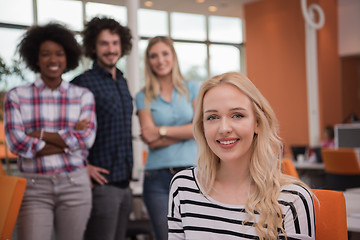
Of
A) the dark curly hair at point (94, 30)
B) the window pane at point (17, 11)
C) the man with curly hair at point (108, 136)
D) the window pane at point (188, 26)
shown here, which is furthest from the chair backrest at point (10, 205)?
the window pane at point (188, 26)

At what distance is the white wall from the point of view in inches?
396

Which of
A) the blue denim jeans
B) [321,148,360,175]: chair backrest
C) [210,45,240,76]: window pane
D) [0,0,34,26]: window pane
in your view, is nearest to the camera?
the blue denim jeans

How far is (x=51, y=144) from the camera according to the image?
2309 mm

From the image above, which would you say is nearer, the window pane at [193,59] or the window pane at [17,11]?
the window pane at [17,11]

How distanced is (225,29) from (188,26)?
1129 mm

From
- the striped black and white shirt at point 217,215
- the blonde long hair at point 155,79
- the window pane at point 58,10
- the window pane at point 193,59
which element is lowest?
the striped black and white shirt at point 217,215

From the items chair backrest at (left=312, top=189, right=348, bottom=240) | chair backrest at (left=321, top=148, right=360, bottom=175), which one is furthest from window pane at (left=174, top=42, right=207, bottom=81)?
chair backrest at (left=312, top=189, right=348, bottom=240)

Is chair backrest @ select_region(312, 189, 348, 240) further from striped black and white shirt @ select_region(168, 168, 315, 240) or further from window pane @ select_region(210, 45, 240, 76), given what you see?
window pane @ select_region(210, 45, 240, 76)

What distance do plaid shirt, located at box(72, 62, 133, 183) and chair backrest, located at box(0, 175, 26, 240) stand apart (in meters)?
0.56

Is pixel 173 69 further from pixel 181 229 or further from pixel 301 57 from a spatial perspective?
pixel 301 57

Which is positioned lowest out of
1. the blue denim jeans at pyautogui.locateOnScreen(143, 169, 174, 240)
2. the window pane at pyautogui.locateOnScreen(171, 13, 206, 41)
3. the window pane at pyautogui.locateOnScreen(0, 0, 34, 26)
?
the blue denim jeans at pyautogui.locateOnScreen(143, 169, 174, 240)

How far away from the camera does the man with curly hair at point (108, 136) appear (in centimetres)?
252

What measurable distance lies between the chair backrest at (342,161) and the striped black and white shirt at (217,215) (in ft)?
13.1

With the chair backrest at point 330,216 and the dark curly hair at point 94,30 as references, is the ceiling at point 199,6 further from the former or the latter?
the chair backrest at point 330,216
